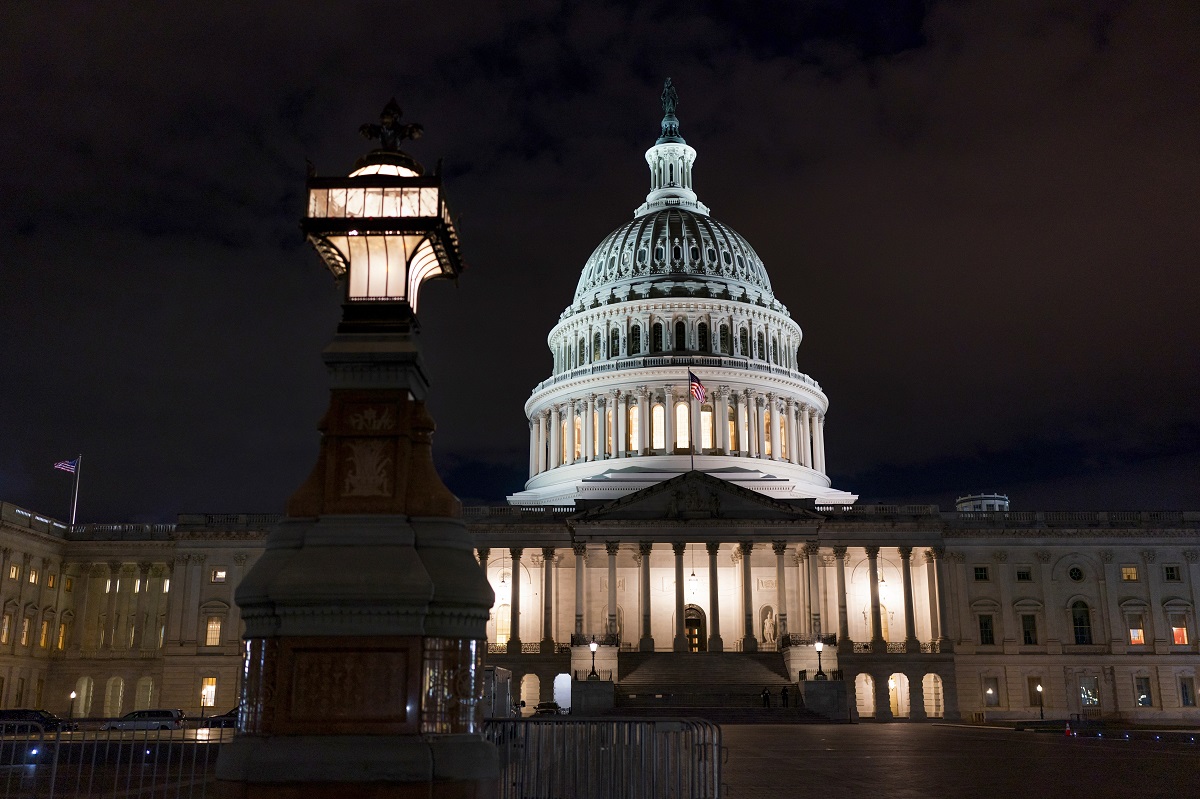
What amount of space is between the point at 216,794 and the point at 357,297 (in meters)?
5.96

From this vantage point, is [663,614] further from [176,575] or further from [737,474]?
[176,575]

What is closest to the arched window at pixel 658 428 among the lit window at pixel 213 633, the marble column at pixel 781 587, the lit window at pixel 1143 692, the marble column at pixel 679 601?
the marble column at pixel 679 601

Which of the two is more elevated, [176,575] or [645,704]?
[176,575]

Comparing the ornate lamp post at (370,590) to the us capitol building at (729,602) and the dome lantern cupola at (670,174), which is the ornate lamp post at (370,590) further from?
the dome lantern cupola at (670,174)

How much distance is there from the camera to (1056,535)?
3351 inches

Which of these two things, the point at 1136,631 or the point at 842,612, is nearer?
the point at 842,612

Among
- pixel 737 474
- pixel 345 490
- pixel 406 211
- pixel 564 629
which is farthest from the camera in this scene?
pixel 737 474

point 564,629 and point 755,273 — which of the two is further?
point 755,273

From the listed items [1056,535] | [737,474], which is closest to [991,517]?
[1056,535]

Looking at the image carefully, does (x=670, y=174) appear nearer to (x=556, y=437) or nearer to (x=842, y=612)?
(x=556, y=437)

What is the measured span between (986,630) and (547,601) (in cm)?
3434

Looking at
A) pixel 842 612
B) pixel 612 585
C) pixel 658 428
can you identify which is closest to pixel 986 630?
pixel 842 612

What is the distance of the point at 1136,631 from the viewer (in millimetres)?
83875

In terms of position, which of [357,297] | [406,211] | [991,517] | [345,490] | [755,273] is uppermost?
[755,273]
